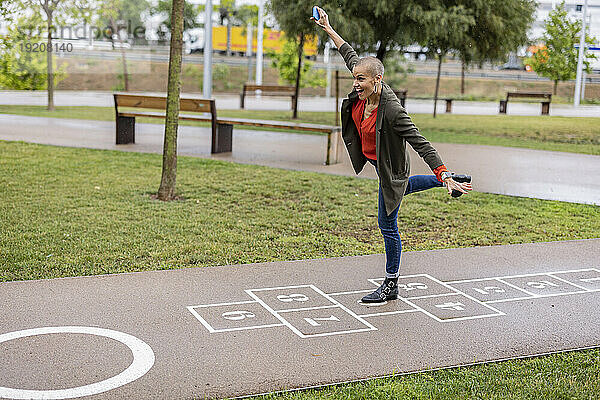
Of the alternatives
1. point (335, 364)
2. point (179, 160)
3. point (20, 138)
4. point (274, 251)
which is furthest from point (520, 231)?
point (20, 138)

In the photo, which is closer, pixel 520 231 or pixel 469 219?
pixel 520 231

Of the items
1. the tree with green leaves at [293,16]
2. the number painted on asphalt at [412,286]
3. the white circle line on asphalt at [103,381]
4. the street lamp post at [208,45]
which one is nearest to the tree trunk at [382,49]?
the tree with green leaves at [293,16]

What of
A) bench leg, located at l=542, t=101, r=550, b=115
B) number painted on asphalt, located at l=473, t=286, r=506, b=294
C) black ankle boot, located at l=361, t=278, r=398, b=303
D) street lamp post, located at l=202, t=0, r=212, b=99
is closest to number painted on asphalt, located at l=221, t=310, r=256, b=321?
black ankle boot, located at l=361, t=278, r=398, b=303

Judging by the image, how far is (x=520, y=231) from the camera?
7840 millimetres

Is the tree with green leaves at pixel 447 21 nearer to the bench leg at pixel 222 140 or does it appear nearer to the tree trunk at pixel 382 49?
the tree trunk at pixel 382 49

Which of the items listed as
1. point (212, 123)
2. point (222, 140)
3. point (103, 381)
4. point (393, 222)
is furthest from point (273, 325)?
point (222, 140)

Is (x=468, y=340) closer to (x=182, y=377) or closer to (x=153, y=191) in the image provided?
(x=182, y=377)

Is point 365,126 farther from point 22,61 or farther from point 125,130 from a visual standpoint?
point 22,61

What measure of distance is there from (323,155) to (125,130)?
381 cm

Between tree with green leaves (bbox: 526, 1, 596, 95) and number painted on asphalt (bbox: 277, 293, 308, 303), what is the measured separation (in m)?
42.7

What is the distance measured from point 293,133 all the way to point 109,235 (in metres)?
11.2

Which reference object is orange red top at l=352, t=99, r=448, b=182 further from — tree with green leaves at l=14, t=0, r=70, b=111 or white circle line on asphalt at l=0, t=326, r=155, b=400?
tree with green leaves at l=14, t=0, r=70, b=111

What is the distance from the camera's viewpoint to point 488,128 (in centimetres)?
2195

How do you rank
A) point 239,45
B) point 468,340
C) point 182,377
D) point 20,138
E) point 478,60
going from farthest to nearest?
point 239,45, point 478,60, point 20,138, point 468,340, point 182,377
